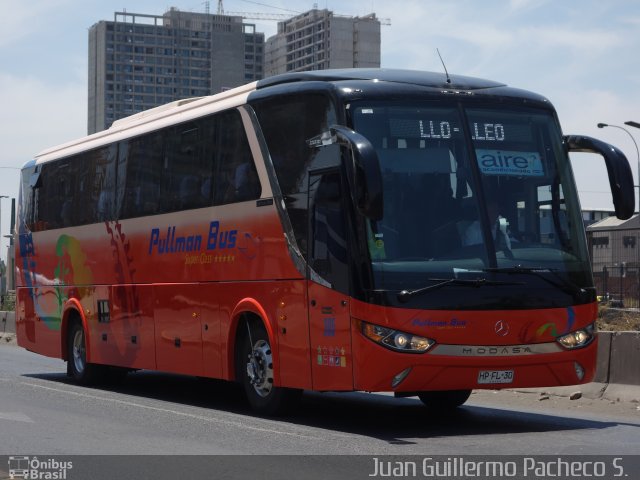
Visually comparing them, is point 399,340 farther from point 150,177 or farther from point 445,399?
point 150,177

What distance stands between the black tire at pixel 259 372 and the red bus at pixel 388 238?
0.03m

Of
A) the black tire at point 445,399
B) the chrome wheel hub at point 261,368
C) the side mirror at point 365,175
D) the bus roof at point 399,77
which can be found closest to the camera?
the side mirror at point 365,175

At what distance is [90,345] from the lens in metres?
19.1

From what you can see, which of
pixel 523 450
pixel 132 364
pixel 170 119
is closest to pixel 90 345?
pixel 132 364

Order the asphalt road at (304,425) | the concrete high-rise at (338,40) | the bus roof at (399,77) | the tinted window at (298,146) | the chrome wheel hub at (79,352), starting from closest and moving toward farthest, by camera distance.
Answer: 1. the asphalt road at (304,425)
2. the tinted window at (298,146)
3. the bus roof at (399,77)
4. the chrome wheel hub at (79,352)
5. the concrete high-rise at (338,40)

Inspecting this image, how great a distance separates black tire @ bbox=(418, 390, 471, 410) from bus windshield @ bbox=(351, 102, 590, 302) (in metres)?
2.60

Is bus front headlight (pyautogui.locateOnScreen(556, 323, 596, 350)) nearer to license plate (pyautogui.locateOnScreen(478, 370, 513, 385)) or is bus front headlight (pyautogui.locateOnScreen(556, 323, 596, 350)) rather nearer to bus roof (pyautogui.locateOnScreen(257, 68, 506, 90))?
license plate (pyautogui.locateOnScreen(478, 370, 513, 385))

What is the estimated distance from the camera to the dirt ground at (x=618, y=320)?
1969cm

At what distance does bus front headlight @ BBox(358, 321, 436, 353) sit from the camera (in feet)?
38.4

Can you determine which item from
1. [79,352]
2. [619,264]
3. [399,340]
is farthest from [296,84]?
[619,264]

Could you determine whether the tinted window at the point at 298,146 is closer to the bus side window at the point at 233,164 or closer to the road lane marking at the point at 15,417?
the bus side window at the point at 233,164

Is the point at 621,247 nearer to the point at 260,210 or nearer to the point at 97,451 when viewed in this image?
the point at 260,210

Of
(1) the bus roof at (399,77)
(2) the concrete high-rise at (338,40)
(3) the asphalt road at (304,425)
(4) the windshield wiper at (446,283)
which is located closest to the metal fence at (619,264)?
(3) the asphalt road at (304,425)
